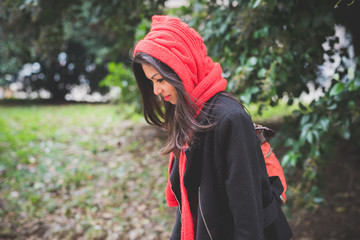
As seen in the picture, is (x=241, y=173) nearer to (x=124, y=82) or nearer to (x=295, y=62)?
(x=295, y=62)

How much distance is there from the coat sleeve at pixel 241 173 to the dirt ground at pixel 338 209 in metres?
1.78

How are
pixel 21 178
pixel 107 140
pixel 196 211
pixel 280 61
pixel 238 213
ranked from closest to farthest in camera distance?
pixel 238 213 < pixel 196 211 < pixel 280 61 < pixel 21 178 < pixel 107 140

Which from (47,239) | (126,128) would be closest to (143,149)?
(126,128)

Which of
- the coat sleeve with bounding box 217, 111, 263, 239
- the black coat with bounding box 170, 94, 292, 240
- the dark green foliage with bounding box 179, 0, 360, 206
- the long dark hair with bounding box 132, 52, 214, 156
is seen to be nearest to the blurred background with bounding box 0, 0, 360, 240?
the dark green foliage with bounding box 179, 0, 360, 206

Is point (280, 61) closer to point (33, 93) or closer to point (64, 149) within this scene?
point (64, 149)

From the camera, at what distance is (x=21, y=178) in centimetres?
362

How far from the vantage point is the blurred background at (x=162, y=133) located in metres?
2.03

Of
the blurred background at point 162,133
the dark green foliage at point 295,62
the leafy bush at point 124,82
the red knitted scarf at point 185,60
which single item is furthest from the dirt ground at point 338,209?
the leafy bush at point 124,82

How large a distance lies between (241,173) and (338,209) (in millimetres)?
3053

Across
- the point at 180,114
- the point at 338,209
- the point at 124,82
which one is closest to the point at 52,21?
the point at 124,82

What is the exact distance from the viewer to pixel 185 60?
3.71 feet

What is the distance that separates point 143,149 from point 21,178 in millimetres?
1802

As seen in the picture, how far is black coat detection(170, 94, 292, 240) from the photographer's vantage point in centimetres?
102

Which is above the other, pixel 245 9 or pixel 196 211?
pixel 245 9
